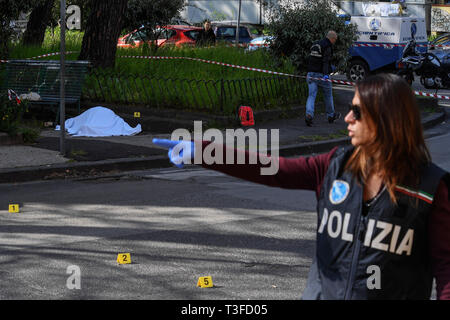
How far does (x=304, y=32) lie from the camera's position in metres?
18.4

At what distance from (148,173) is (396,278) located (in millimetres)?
8259

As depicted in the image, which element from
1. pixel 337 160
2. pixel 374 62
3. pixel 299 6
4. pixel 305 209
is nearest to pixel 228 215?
pixel 305 209

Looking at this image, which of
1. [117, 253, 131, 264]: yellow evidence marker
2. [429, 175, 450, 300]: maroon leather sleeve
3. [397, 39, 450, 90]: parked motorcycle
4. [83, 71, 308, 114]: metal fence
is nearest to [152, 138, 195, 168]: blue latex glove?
[429, 175, 450, 300]: maroon leather sleeve

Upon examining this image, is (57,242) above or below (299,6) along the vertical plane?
A: below

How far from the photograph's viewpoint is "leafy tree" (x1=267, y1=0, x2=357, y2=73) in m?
18.4

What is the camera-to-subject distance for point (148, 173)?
10.8m

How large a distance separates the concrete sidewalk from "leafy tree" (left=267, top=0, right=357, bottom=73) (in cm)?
326

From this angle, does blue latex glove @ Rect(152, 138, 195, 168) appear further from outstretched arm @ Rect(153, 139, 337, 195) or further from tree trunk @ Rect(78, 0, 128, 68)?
tree trunk @ Rect(78, 0, 128, 68)

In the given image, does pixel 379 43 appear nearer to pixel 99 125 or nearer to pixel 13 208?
pixel 99 125

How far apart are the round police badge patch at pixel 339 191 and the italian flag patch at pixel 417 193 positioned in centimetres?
16

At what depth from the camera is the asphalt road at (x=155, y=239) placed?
5.68 meters

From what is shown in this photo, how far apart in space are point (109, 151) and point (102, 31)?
544cm

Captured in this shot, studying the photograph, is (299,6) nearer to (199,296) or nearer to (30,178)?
(30,178)

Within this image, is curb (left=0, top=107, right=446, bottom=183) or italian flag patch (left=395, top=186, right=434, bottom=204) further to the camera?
curb (left=0, top=107, right=446, bottom=183)
